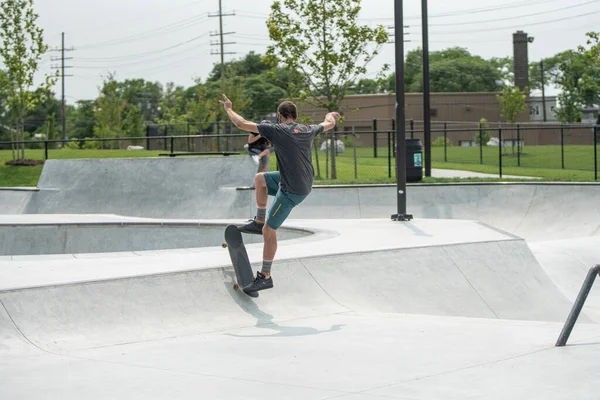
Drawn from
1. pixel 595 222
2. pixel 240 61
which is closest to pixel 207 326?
pixel 595 222

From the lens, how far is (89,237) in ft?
47.5

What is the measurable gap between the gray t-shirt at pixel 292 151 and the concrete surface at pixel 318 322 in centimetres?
124

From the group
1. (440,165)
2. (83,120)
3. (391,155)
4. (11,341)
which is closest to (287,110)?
(11,341)

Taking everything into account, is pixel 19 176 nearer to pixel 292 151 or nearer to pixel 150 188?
pixel 150 188

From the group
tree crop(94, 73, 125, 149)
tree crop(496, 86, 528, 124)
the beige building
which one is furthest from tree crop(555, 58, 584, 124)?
tree crop(94, 73, 125, 149)

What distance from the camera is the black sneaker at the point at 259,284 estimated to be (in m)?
7.79

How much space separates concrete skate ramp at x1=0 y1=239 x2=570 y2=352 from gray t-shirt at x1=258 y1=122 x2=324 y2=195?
122 cm

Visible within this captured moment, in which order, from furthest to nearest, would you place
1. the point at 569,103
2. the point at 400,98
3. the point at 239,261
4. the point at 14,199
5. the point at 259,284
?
the point at 569,103 < the point at 14,199 < the point at 400,98 < the point at 239,261 < the point at 259,284

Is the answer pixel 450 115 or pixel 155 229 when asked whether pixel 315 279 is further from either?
pixel 450 115

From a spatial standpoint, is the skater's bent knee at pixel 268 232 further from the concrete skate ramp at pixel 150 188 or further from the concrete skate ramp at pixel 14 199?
the concrete skate ramp at pixel 14 199

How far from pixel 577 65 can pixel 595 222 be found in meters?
89.3

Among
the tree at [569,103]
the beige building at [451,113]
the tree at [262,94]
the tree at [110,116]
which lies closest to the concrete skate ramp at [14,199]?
the tree at [110,116]

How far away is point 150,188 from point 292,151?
15.2 meters

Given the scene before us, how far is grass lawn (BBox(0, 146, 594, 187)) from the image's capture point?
Result: 2777 centimetres
